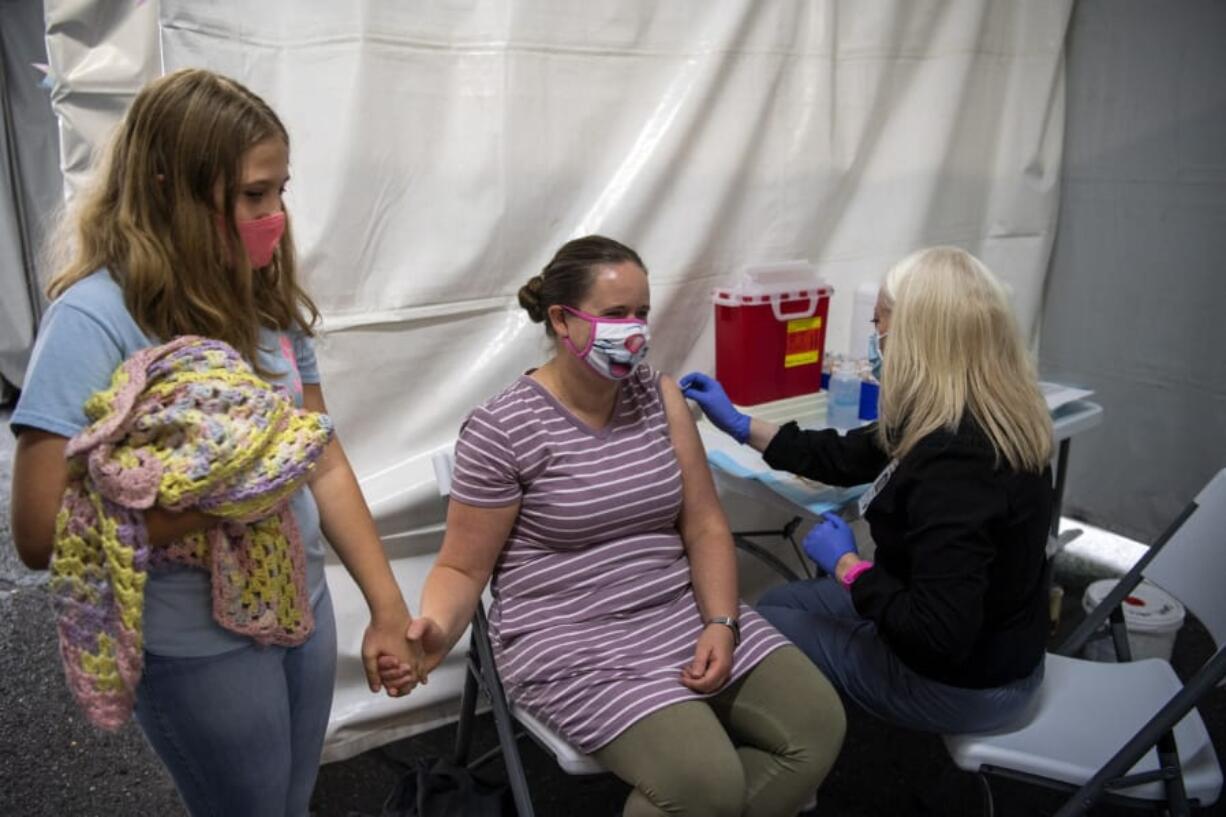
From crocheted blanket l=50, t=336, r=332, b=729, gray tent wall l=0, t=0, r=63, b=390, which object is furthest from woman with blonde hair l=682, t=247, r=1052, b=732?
gray tent wall l=0, t=0, r=63, b=390

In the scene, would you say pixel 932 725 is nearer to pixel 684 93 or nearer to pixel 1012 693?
pixel 1012 693

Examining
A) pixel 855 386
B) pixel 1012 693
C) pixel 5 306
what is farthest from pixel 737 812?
pixel 5 306

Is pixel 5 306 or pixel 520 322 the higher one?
pixel 520 322

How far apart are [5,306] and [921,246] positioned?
4.02 meters

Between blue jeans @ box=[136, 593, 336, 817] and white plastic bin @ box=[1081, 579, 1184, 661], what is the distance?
1966 mm

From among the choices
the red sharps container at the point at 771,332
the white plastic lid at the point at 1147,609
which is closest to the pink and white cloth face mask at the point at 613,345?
the red sharps container at the point at 771,332

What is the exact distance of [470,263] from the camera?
2164mm

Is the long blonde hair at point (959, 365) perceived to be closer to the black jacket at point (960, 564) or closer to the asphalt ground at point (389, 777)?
the black jacket at point (960, 564)

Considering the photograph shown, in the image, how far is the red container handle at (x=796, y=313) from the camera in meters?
2.38

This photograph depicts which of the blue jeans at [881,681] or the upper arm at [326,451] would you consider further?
the blue jeans at [881,681]

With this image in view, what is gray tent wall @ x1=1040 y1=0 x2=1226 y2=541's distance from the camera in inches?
112

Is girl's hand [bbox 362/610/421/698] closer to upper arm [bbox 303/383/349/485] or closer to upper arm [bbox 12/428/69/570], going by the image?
upper arm [bbox 303/383/349/485]

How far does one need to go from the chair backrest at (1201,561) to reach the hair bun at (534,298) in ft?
4.07

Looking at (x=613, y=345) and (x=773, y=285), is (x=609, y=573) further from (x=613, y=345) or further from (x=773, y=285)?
(x=773, y=285)
